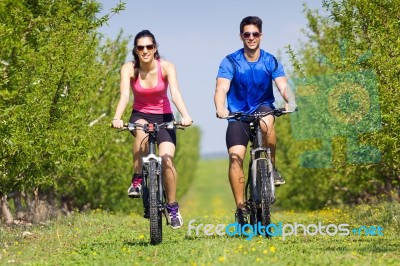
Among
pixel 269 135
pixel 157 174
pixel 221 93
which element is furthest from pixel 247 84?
pixel 157 174

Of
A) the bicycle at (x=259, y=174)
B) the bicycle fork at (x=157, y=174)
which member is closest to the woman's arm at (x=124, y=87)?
the bicycle fork at (x=157, y=174)

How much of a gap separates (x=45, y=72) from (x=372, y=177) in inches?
360

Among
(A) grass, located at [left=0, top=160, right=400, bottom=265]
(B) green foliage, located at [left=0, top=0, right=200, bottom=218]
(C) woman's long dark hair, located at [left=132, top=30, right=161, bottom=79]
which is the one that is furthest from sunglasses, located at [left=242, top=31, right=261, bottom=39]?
(B) green foliage, located at [left=0, top=0, right=200, bottom=218]

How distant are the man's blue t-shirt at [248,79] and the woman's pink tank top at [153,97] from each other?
76 centimetres

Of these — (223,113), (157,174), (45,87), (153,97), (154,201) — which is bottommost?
(154,201)

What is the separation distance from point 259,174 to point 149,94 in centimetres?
161

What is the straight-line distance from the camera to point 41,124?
1148cm

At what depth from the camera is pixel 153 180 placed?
874 cm

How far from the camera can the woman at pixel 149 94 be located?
29.8ft

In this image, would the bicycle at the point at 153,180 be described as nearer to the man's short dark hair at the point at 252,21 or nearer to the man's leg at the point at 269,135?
the man's leg at the point at 269,135

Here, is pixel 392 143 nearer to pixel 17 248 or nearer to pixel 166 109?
pixel 166 109

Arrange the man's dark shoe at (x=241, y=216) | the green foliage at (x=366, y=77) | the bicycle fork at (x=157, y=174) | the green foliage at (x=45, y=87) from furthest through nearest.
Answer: the green foliage at (x=366, y=77), the green foliage at (x=45, y=87), the man's dark shoe at (x=241, y=216), the bicycle fork at (x=157, y=174)

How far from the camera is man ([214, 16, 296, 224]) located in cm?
945

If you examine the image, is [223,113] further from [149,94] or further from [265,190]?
[265,190]
